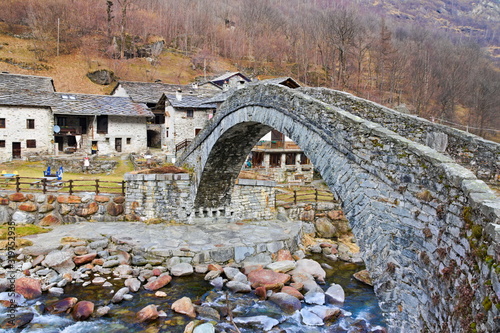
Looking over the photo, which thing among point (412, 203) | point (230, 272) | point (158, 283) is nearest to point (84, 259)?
point (158, 283)

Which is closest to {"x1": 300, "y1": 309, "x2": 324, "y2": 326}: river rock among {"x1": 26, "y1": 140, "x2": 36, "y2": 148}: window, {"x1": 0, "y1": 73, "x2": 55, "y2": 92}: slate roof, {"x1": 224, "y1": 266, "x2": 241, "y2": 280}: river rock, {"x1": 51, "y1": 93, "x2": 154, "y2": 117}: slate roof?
{"x1": 224, "y1": 266, "x2": 241, "y2": 280}: river rock

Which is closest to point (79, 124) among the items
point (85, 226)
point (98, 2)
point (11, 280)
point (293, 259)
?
point (85, 226)

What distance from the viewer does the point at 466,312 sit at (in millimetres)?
3600

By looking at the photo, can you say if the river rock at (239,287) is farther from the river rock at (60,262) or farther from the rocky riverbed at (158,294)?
the river rock at (60,262)

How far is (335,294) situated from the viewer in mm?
10539

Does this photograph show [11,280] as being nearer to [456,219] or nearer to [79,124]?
[456,219]

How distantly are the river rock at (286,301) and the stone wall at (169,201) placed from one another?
6.37m

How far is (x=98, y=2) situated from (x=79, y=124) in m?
47.2

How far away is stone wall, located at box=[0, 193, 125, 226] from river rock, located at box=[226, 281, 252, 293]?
684 centimetres

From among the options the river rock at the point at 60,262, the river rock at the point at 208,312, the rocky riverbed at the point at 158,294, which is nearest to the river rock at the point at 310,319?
the rocky riverbed at the point at 158,294

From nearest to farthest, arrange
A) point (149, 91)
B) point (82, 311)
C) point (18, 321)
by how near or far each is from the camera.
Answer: point (18, 321) < point (82, 311) < point (149, 91)

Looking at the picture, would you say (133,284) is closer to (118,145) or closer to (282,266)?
(282,266)

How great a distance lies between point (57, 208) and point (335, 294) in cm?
1179

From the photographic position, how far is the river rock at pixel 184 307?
9188mm
